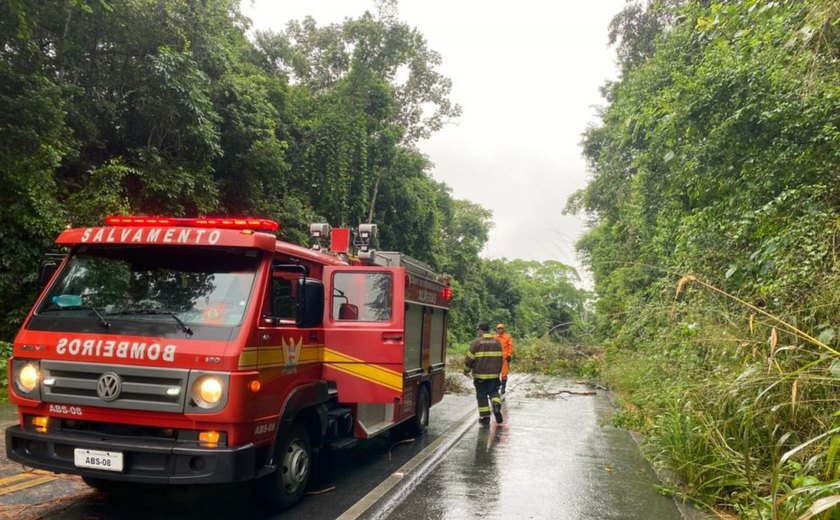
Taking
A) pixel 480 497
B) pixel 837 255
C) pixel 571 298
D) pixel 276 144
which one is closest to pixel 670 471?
pixel 480 497

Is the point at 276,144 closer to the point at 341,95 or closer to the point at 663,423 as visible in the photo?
the point at 341,95

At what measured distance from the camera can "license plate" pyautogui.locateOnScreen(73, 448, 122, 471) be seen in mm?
4078

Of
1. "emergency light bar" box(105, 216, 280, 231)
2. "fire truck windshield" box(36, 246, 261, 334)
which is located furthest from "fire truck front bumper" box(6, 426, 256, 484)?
"emergency light bar" box(105, 216, 280, 231)

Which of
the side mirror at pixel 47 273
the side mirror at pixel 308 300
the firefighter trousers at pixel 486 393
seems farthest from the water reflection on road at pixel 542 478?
the side mirror at pixel 47 273

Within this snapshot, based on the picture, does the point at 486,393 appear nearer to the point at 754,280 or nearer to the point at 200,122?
the point at 754,280

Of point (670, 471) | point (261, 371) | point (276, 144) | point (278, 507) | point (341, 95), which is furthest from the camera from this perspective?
point (341, 95)

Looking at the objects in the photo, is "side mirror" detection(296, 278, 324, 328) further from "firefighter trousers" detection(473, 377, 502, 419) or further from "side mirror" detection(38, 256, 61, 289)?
"firefighter trousers" detection(473, 377, 502, 419)

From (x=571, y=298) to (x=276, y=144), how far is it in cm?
5798

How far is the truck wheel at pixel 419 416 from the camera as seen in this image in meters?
8.36

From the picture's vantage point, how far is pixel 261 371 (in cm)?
455

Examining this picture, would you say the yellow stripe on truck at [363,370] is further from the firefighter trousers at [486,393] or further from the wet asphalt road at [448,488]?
the firefighter trousers at [486,393]

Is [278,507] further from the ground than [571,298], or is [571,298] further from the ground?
[571,298]

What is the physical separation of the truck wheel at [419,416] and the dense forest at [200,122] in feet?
25.1

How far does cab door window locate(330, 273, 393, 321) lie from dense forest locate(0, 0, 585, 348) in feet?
19.6
